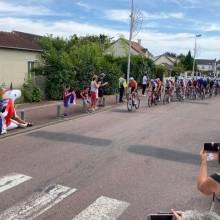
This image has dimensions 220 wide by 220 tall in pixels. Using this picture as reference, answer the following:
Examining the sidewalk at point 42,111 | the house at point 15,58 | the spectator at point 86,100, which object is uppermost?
the house at point 15,58

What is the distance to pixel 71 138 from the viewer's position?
1138cm

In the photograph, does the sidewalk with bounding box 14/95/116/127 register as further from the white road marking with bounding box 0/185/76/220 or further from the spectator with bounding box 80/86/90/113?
the white road marking with bounding box 0/185/76/220

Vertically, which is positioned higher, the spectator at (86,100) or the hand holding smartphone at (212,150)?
the hand holding smartphone at (212,150)

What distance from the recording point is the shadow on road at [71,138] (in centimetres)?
1087

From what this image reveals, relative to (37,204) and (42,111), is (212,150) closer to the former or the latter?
(37,204)

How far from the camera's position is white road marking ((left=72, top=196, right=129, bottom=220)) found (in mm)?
5629

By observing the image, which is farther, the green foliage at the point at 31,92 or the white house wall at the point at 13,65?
the white house wall at the point at 13,65

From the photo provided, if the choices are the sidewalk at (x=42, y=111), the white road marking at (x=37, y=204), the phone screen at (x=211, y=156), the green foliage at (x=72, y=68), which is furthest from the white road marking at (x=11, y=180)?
the green foliage at (x=72, y=68)

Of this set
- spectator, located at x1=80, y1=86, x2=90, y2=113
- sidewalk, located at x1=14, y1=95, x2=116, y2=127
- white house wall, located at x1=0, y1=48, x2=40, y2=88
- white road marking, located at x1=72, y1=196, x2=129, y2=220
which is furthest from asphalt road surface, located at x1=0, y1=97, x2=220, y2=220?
white house wall, located at x1=0, y1=48, x2=40, y2=88

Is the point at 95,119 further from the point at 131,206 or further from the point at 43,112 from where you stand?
the point at 131,206

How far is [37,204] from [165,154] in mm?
4621

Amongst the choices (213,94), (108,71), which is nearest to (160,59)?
(213,94)

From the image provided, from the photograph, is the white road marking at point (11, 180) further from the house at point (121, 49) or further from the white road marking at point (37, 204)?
the house at point (121, 49)

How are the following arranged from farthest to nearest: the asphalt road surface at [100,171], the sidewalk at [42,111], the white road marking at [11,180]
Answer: the sidewalk at [42,111] → the white road marking at [11,180] → the asphalt road surface at [100,171]
